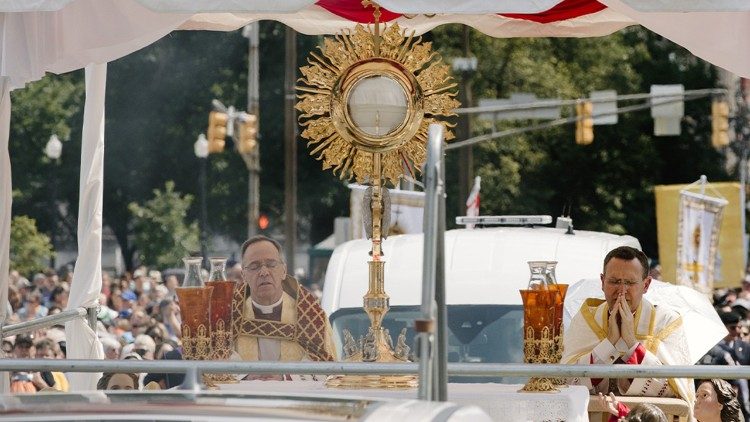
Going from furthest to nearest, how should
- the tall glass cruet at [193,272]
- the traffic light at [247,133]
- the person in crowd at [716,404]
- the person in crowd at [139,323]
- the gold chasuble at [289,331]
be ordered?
the traffic light at [247,133], the person in crowd at [139,323], the person in crowd at [716,404], the gold chasuble at [289,331], the tall glass cruet at [193,272]

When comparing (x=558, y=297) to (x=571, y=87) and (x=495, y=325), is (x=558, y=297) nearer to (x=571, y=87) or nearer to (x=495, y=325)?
(x=495, y=325)

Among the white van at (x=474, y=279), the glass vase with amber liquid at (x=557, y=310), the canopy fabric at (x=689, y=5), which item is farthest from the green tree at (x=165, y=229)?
the canopy fabric at (x=689, y=5)

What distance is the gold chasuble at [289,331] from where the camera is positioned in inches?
324

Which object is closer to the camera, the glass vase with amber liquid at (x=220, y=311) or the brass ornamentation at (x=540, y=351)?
the brass ornamentation at (x=540, y=351)

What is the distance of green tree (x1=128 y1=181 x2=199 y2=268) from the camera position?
5306 centimetres

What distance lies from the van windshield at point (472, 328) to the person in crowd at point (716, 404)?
5.62ft

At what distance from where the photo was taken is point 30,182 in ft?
184

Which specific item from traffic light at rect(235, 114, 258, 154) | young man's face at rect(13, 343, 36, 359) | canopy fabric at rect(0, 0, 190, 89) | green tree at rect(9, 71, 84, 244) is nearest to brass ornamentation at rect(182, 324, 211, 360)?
canopy fabric at rect(0, 0, 190, 89)

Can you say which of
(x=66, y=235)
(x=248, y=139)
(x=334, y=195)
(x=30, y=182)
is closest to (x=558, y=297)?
(x=248, y=139)

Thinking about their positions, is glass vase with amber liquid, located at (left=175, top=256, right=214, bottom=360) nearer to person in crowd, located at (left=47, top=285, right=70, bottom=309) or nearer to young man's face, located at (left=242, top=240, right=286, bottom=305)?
young man's face, located at (left=242, top=240, right=286, bottom=305)

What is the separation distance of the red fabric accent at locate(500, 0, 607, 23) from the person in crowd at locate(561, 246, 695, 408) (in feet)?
6.29

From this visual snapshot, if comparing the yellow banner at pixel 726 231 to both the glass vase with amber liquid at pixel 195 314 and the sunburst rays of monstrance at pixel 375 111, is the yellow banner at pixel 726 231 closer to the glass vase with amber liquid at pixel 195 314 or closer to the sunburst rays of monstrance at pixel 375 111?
the sunburst rays of monstrance at pixel 375 111

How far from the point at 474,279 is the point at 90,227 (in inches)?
115

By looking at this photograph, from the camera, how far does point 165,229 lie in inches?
2103
